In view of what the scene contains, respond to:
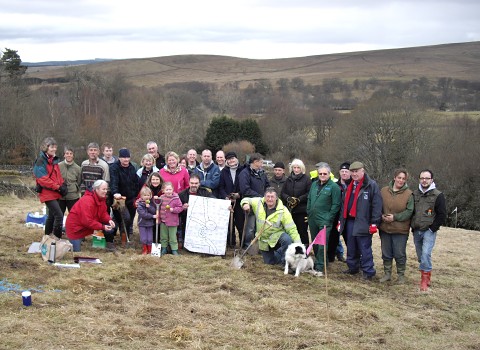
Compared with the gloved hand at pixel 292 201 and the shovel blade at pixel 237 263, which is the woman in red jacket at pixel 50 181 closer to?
the shovel blade at pixel 237 263

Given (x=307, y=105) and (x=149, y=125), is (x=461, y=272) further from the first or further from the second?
(x=307, y=105)

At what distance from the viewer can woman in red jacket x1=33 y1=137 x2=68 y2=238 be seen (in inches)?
358

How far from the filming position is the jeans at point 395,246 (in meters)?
8.91

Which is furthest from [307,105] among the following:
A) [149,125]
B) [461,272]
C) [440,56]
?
[440,56]

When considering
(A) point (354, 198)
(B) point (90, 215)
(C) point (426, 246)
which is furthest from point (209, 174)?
(C) point (426, 246)

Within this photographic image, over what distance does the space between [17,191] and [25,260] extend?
46.2ft

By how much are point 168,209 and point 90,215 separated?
1.48m

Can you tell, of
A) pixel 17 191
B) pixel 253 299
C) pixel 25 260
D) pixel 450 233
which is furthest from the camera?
pixel 17 191

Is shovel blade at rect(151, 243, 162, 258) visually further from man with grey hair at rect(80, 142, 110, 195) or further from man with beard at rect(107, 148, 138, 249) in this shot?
man with grey hair at rect(80, 142, 110, 195)

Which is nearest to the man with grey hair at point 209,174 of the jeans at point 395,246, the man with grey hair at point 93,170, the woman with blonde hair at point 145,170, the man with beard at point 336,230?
the woman with blonde hair at point 145,170

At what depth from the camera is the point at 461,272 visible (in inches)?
414

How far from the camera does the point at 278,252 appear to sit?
31.0 feet

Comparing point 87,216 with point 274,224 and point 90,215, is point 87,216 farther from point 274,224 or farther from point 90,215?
point 274,224

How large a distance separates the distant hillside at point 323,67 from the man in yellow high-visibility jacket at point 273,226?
425 feet
